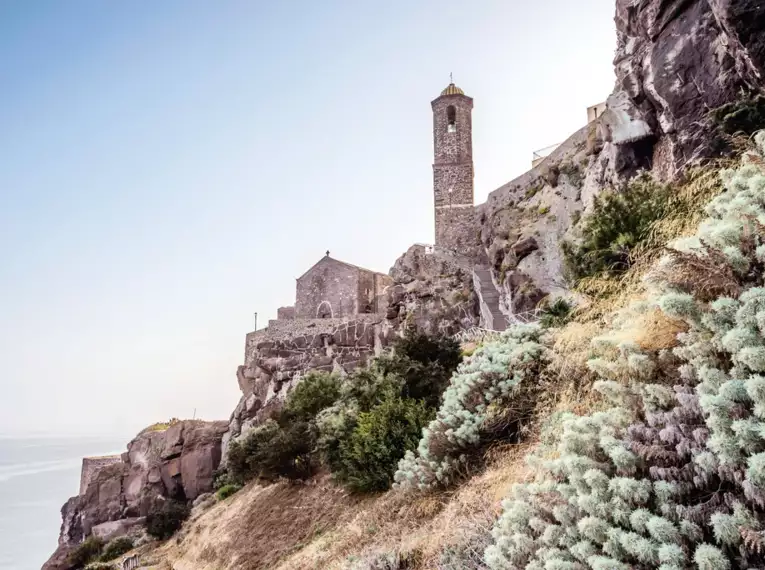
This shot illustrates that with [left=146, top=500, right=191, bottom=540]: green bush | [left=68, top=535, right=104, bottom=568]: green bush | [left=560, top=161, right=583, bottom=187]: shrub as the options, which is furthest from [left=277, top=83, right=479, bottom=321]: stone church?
[left=68, top=535, right=104, bottom=568]: green bush

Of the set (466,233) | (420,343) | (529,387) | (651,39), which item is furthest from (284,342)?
(529,387)

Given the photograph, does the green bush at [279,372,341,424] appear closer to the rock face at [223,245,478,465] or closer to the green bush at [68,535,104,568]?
the rock face at [223,245,478,465]

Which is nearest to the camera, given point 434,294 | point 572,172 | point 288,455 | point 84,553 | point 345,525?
point 345,525

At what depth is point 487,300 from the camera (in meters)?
26.7

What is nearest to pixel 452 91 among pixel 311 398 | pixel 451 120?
pixel 451 120

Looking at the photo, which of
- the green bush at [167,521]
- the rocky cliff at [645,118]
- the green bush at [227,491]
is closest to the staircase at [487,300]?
the rocky cliff at [645,118]

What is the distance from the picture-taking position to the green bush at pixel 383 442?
10.3 metres

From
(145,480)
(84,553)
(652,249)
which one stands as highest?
(652,249)

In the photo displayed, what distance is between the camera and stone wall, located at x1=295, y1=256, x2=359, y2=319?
39625 mm

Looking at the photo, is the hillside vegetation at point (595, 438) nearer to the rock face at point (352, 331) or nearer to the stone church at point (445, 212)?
the rock face at point (352, 331)

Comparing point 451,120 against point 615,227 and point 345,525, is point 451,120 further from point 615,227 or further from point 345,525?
point 345,525

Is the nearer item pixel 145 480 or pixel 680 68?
pixel 680 68

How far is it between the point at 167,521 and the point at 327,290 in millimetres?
20516

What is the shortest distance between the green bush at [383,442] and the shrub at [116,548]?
16314 mm
